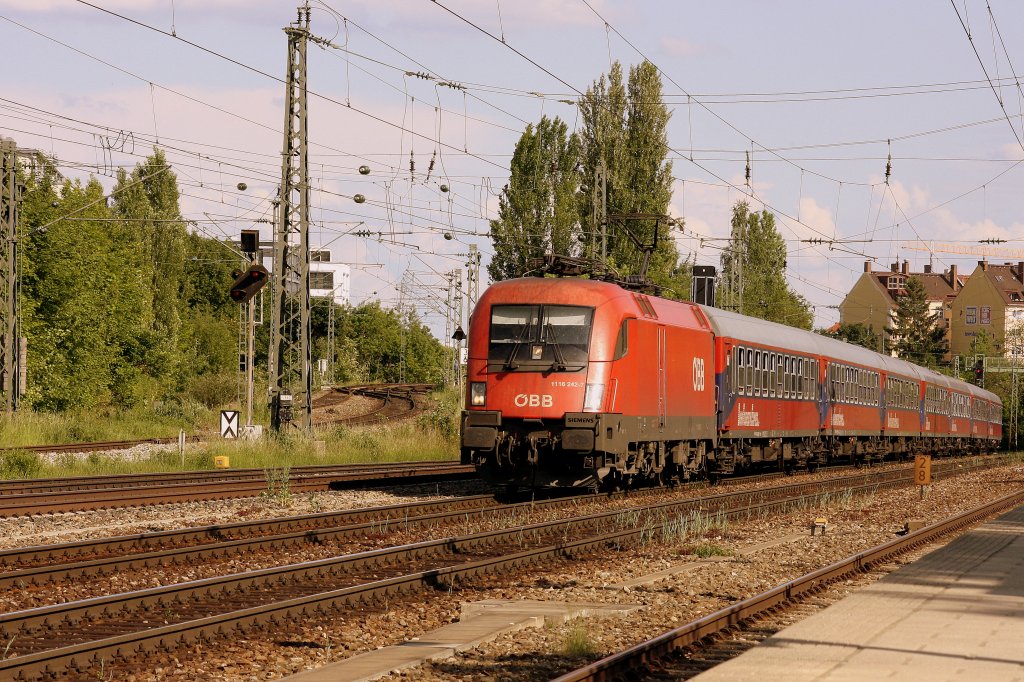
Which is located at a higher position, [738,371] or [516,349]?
[516,349]

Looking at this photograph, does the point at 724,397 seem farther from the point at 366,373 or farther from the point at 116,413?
the point at 366,373

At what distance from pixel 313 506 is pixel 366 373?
80.7 m

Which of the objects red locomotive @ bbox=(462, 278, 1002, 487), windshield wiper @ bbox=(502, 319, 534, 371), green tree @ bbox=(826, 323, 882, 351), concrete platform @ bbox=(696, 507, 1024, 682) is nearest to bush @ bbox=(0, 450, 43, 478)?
red locomotive @ bbox=(462, 278, 1002, 487)

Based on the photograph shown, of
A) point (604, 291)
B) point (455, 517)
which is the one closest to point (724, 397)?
point (604, 291)

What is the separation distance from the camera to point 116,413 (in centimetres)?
4400

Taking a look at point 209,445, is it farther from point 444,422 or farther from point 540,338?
point 540,338

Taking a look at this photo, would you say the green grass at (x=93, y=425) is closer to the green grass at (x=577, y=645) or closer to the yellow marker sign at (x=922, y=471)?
the yellow marker sign at (x=922, y=471)

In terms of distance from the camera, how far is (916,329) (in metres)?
128

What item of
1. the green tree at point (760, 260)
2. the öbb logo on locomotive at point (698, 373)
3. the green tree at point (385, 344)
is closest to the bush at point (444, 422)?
the öbb logo on locomotive at point (698, 373)

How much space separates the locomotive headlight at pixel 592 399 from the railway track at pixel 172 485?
212 inches

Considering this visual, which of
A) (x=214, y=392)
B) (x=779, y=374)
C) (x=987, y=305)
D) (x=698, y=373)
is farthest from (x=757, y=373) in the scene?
(x=987, y=305)

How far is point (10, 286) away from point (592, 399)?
58.6ft

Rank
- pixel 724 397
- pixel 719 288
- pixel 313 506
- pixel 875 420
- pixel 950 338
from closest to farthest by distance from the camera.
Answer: pixel 313 506 < pixel 724 397 < pixel 875 420 < pixel 719 288 < pixel 950 338

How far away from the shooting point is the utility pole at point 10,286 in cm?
3119
